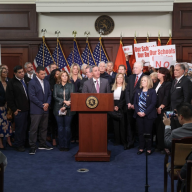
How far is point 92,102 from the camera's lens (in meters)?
4.87

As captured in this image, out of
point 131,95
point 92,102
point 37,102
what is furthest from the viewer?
point 131,95

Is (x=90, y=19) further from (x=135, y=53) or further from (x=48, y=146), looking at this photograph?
(x=48, y=146)

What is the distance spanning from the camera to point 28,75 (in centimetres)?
690

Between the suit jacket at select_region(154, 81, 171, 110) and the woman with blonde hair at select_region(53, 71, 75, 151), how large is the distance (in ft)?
5.30

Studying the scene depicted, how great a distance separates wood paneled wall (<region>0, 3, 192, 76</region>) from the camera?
8.62 m

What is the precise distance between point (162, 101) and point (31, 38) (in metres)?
4.53

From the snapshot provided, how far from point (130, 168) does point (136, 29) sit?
16.7ft

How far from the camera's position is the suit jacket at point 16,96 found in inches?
224

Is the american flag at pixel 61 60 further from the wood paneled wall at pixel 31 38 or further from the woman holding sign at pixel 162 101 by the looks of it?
the woman holding sign at pixel 162 101

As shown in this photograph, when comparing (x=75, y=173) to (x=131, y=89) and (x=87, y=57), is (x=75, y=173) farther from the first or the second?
(x=87, y=57)

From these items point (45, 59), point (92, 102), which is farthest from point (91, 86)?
point (45, 59)

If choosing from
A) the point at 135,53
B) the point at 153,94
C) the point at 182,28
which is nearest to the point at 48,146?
the point at 153,94

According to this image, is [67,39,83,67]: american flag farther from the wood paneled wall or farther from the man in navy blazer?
the man in navy blazer

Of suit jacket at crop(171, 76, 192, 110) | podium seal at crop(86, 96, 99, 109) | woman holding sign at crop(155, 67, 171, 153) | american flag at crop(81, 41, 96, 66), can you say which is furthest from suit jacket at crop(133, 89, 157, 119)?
american flag at crop(81, 41, 96, 66)
